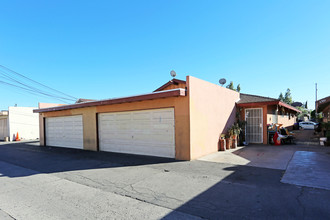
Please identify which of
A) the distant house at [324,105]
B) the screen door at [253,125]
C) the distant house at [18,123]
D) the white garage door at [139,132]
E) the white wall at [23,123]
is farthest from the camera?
the white wall at [23,123]

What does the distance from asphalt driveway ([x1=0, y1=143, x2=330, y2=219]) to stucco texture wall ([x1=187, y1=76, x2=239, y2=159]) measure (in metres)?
1.67

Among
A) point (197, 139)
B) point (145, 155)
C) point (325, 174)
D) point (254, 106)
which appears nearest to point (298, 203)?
point (325, 174)

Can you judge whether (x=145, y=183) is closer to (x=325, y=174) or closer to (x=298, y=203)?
(x=298, y=203)

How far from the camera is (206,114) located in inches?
346

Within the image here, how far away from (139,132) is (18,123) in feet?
65.4

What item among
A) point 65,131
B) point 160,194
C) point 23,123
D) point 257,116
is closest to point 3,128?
point 23,123

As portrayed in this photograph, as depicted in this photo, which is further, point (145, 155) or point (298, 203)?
point (145, 155)

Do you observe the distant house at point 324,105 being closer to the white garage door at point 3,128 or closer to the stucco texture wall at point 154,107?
the stucco texture wall at point 154,107

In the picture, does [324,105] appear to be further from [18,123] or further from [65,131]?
[18,123]

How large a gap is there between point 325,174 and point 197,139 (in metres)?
4.21

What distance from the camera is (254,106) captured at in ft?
38.6

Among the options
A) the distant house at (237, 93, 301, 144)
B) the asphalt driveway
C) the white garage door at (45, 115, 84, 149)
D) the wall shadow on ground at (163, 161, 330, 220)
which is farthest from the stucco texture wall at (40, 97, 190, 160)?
the distant house at (237, 93, 301, 144)

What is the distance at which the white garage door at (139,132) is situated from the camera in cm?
834

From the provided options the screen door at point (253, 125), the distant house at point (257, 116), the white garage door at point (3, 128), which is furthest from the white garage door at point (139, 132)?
the white garage door at point (3, 128)
